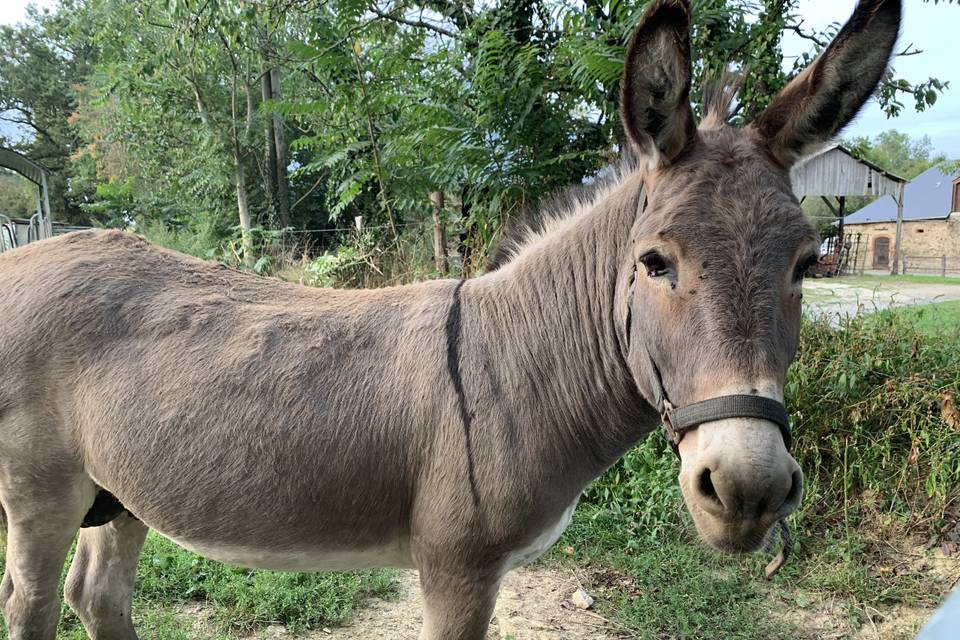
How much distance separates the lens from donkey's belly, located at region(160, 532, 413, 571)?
6.54ft

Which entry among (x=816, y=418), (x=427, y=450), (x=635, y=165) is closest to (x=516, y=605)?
(x=427, y=450)

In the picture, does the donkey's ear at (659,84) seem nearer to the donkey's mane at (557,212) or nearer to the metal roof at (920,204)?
the donkey's mane at (557,212)

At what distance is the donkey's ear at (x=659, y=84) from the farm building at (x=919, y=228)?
89.9 feet

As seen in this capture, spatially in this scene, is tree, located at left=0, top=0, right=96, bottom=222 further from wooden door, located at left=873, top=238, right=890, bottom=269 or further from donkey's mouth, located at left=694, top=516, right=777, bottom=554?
wooden door, located at left=873, top=238, right=890, bottom=269

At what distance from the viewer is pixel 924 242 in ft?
94.8

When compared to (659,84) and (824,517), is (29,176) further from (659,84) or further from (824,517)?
(824,517)

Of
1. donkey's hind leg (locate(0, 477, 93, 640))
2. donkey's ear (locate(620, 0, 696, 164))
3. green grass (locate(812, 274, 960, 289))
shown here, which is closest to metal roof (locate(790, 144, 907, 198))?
green grass (locate(812, 274, 960, 289))

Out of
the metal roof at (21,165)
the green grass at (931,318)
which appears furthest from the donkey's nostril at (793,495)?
the metal roof at (21,165)

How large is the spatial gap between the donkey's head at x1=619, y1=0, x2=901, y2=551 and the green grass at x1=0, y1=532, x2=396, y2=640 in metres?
2.75

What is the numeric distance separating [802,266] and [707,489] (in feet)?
2.25

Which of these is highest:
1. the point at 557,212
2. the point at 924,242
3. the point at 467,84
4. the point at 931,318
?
the point at 467,84

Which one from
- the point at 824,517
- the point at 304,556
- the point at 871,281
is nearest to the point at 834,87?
the point at 304,556

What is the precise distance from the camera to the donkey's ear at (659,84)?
4.86ft

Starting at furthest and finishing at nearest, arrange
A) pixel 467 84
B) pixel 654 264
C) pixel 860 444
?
pixel 467 84, pixel 860 444, pixel 654 264
